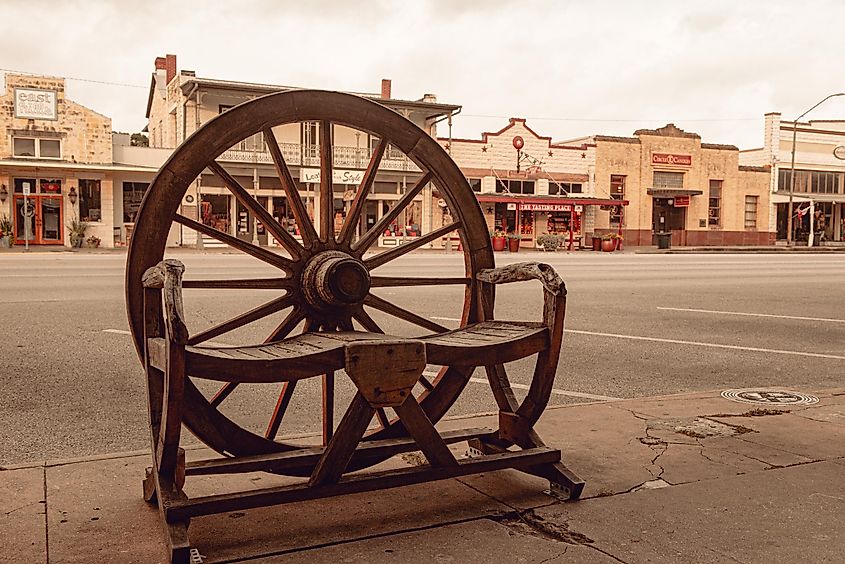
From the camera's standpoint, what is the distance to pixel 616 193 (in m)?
42.8

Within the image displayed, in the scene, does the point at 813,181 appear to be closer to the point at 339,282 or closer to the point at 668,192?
the point at 668,192

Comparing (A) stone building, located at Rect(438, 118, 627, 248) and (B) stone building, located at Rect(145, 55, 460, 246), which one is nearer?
(B) stone building, located at Rect(145, 55, 460, 246)

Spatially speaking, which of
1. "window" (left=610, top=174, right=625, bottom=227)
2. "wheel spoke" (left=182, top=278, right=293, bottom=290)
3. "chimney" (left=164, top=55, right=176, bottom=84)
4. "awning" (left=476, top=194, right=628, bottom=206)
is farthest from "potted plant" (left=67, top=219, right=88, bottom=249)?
"wheel spoke" (left=182, top=278, right=293, bottom=290)

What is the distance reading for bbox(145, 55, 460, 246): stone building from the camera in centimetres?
3322

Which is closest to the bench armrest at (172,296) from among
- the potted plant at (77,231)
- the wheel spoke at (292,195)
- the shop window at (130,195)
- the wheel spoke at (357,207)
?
the wheel spoke at (292,195)

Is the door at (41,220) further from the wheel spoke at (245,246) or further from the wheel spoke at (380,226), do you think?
the wheel spoke at (245,246)

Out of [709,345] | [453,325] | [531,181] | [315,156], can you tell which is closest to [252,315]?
[453,325]

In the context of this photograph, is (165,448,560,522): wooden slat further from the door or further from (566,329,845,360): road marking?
the door

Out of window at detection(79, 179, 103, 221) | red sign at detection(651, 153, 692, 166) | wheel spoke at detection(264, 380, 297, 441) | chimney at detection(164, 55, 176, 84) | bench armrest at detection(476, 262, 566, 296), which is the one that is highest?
chimney at detection(164, 55, 176, 84)

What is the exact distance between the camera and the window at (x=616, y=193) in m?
42.3

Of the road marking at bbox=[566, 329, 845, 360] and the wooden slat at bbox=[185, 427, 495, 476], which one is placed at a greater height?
the wooden slat at bbox=[185, 427, 495, 476]

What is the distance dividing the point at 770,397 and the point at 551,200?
34329mm

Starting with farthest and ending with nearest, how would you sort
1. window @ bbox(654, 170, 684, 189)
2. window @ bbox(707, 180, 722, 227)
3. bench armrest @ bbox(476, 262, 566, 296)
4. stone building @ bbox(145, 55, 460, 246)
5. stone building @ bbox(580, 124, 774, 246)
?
window @ bbox(707, 180, 722, 227)
window @ bbox(654, 170, 684, 189)
stone building @ bbox(580, 124, 774, 246)
stone building @ bbox(145, 55, 460, 246)
bench armrest @ bbox(476, 262, 566, 296)

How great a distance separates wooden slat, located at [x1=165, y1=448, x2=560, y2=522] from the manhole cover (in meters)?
2.41
